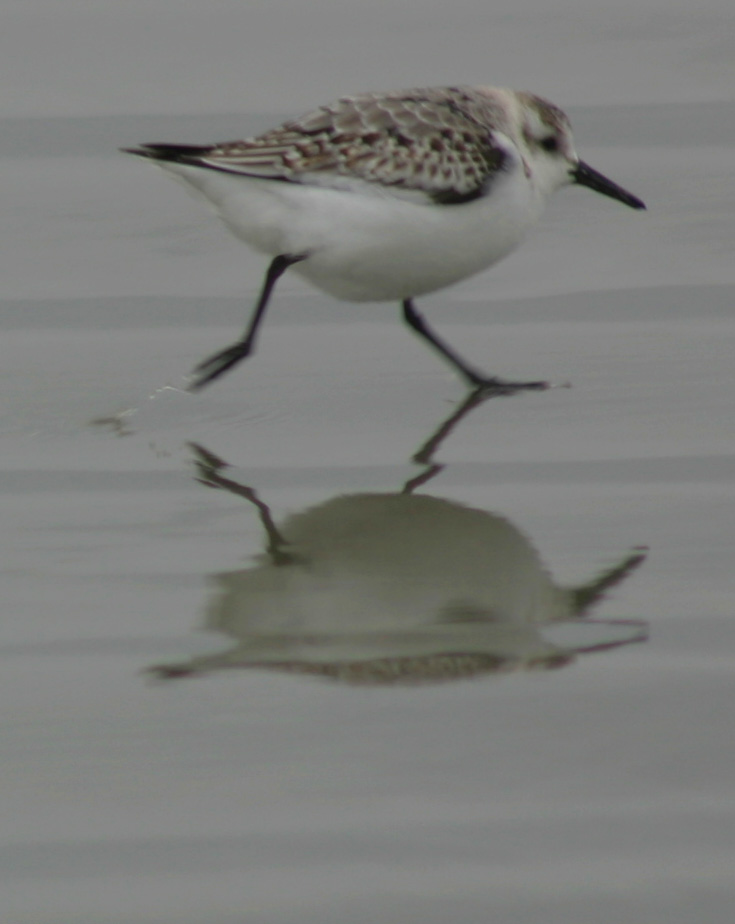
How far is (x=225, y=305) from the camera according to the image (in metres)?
6.50

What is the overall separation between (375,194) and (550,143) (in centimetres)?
80

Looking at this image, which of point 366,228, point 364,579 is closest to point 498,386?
point 366,228

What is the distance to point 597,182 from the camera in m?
6.07

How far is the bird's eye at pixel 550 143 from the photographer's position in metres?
5.86

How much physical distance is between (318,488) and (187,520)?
0.38 metres

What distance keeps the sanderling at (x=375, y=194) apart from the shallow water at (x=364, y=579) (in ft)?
1.20

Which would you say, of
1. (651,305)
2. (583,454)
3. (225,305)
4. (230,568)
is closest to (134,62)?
(225,305)

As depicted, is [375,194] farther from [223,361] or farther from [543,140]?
[543,140]

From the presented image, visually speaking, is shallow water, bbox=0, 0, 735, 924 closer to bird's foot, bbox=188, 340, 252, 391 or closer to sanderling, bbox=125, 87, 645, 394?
bird's foot, bbox=188, 340, 252, 391

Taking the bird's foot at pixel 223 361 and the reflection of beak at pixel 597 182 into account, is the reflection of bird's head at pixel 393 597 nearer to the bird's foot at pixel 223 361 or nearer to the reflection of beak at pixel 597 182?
the bird's foot at pixel 223 361

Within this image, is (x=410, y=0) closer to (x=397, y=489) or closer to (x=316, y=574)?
(x=397, y=489)

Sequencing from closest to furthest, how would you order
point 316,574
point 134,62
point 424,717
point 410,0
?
point 424,717 < point 316,574 < point 134,62 < point 410,0

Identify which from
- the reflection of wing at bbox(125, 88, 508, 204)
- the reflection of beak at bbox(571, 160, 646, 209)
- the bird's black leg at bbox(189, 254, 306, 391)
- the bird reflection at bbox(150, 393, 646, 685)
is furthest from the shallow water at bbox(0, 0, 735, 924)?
the reflection of wing at bbox(125, 88, 508, 204)

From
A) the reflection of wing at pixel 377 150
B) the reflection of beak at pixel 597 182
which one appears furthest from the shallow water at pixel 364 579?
the reflection of wing at pixel 377 150
